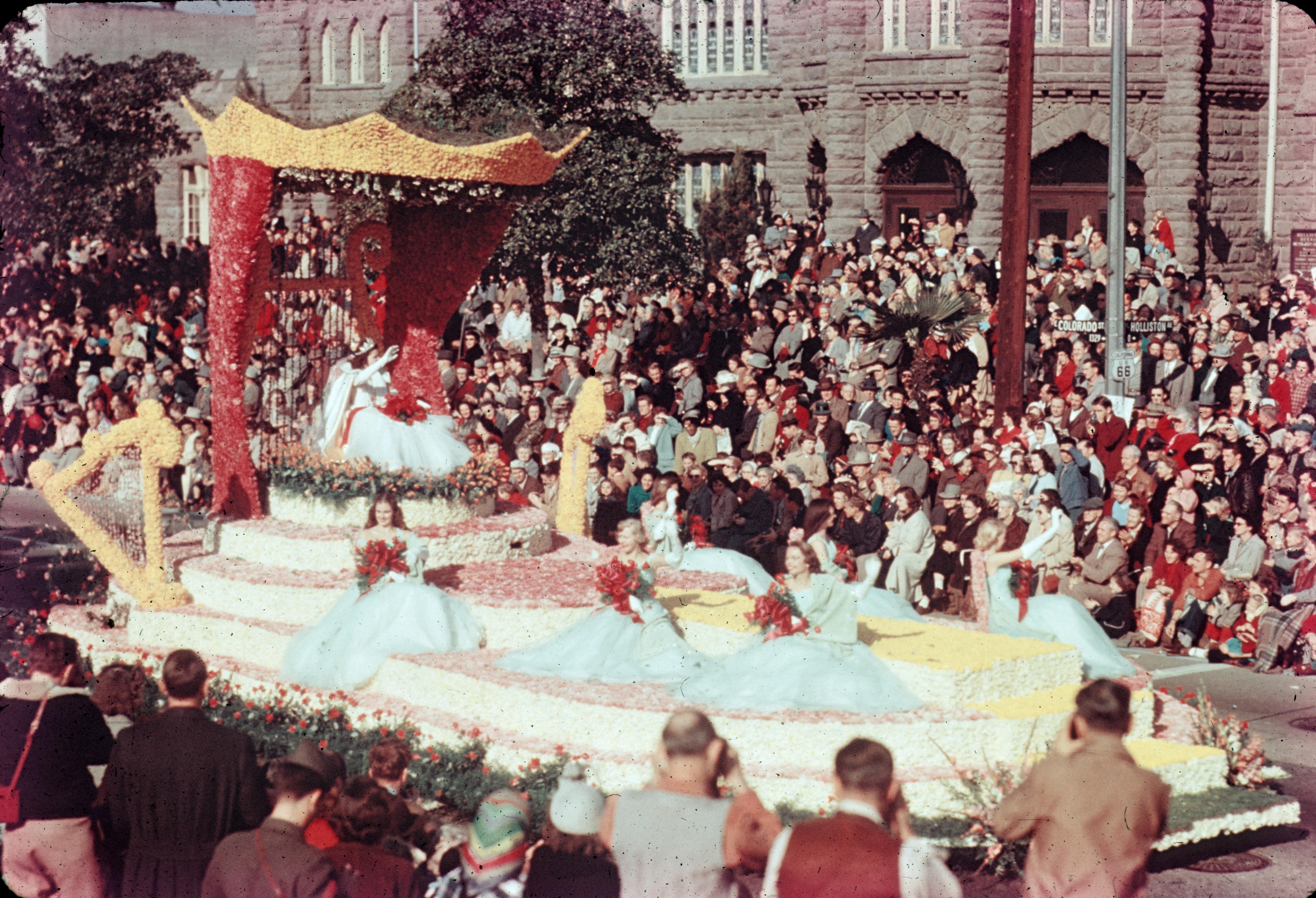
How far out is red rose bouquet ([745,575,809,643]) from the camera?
11.2m

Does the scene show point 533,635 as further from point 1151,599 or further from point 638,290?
point 638,290

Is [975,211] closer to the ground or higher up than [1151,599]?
higher up

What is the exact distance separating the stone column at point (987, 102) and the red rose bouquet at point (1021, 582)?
47.0 ft

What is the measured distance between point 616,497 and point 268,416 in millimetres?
7474

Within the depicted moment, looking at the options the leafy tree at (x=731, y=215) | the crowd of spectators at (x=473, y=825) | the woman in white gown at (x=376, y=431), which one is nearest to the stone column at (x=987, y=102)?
the leafy tree at (x=731, y=215)

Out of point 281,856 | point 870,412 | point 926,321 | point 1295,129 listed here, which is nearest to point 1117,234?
point 926,321

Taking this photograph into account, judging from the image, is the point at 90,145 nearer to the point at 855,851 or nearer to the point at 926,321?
the point at 926,321

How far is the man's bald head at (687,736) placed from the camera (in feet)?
20.5

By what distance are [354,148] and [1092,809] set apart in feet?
29.9

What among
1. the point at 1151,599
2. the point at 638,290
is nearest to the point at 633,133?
the point at 638,290

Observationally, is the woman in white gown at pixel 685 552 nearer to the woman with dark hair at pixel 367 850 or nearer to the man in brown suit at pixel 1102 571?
the man in brown suit at pixel 1102 571

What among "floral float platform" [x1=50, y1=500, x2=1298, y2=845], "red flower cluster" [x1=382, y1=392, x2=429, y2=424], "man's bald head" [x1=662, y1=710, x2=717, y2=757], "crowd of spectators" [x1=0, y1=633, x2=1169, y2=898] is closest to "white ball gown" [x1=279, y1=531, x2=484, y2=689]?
"floral float platform" [x1=50, y1=500, x2=1298, y2=845]

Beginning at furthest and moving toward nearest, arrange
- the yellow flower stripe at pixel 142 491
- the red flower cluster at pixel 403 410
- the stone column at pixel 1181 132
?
1. the stone column at pixel 1181 132
2. the red flower cluster at pixel 403 410
3. the yellow flower stripe at pixel 142 491

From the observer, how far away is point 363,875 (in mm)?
6664
